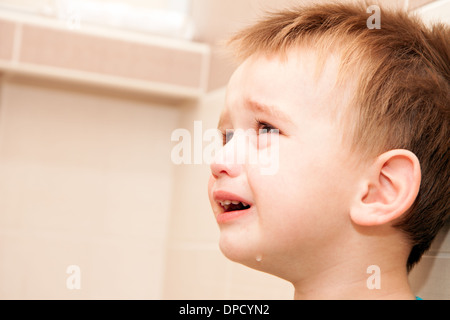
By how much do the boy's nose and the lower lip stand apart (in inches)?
1.7

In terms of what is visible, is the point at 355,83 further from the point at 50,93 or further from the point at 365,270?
the point at 50,93

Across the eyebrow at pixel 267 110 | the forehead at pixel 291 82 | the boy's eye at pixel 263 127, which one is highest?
the forehead at pixel 291 82

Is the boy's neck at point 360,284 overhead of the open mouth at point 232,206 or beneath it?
beneath

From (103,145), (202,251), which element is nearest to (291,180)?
(202,251)

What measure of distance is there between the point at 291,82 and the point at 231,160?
0.12m

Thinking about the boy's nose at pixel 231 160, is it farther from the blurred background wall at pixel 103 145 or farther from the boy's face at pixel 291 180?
the blurred background wall at pixel 103 145

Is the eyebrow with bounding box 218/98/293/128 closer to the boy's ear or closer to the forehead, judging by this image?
the forehead

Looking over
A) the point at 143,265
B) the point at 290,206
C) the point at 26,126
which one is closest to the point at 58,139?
the point at 26,126

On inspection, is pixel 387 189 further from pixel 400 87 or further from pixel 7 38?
pixel 7 38

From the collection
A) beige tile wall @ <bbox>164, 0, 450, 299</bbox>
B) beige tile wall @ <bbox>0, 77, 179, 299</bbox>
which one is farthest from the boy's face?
beige tile wall @ <bbox>0, 77, 179, 299</bbox>

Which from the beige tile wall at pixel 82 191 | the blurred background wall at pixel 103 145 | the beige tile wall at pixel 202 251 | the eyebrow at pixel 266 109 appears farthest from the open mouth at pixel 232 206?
the beige tile wall at pixel 82 191

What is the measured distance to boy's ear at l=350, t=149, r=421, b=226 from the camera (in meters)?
0.67

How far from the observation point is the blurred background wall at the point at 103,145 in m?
1.37

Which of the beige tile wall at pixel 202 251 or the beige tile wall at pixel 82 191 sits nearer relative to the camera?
the beige tile wall at pixel 202 251
